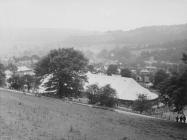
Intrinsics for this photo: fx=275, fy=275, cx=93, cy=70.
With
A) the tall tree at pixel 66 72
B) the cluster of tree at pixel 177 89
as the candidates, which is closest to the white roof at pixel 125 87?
the tall tree at pixel 66 72

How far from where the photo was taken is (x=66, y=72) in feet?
147

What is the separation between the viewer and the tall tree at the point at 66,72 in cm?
4562

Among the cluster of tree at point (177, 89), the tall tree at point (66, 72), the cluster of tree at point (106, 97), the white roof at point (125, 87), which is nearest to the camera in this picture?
the cluster of tree at point (177, 89)

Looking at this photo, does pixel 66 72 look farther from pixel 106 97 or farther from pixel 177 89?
pixel 177 89

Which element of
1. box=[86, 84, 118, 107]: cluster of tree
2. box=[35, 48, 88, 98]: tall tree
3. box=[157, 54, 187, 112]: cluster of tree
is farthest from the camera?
box=[35, 48, 88, 98]: tall tree

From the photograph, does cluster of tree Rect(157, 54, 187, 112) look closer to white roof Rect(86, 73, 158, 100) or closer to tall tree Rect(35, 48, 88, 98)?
tall tree Rect(35, 48, 88, 98)

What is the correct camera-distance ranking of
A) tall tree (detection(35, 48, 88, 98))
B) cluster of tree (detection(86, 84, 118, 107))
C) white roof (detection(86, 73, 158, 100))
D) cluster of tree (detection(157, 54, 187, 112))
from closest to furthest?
cluster of tree (detection(157, 54, 187, 112)), cluster of tree (detection(86, 84, 118, 107)), tall tree (detection(35, 48, 88, 98)), white roof (detection(86, 73, 158, 100))

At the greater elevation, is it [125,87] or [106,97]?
[125,87]

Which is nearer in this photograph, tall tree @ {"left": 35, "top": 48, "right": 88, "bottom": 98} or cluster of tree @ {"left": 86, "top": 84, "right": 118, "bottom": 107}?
cluster of tree @ {"left": 86, "top": 84, "right": 118, "bottom": 107}

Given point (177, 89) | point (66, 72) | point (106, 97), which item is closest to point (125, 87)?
point (106, 97)

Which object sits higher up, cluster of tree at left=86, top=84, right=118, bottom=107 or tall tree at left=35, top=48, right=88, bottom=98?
tall tree at left=35, top=48, right=88, bottom=98

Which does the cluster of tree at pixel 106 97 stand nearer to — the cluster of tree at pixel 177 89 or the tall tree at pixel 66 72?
the tall tree at pixel 66 72

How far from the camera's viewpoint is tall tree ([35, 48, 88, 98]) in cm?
4562

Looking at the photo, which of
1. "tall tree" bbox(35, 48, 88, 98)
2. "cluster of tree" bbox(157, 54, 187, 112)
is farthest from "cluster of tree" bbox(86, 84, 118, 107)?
"cluster of tree" bbox(157, 54, 187, 112)
